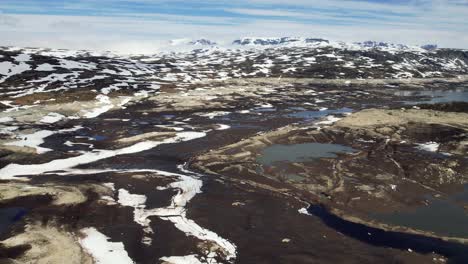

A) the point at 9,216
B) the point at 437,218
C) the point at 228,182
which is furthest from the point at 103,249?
the point at 437,218

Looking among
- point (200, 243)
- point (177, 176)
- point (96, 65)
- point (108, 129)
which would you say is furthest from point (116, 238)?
point (96, 65)

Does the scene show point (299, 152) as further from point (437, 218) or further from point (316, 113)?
point (316, 113)

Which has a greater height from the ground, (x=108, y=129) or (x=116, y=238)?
(x=116, y=238)

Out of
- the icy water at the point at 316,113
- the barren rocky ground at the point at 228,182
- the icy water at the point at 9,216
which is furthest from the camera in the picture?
the icy water at the point at 316,113

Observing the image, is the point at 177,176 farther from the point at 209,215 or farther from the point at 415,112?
the point at 415,112

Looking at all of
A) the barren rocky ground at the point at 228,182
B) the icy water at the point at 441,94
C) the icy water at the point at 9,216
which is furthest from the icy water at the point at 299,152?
the icy water at the point at 441,94

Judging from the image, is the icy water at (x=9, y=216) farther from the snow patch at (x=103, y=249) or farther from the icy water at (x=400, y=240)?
the icy water at (x=400, y=240)
